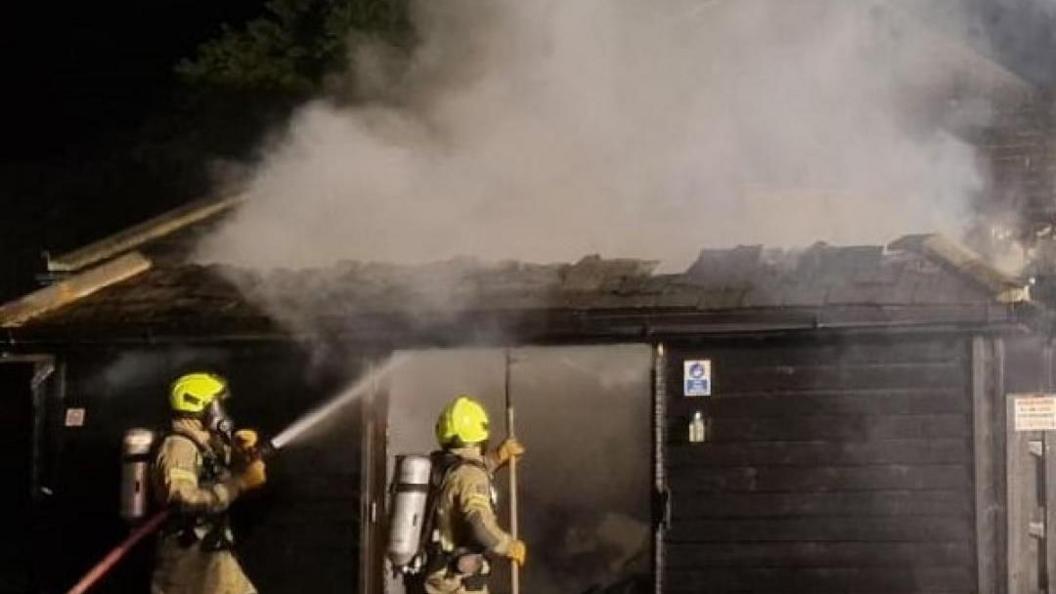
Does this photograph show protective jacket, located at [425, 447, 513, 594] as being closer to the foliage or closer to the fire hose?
the fire hose

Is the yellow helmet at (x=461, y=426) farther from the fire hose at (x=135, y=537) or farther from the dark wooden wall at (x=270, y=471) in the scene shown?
the dark wooden wall at (x=270, y=471)

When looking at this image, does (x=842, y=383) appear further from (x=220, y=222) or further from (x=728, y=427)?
(x=220, y=222)

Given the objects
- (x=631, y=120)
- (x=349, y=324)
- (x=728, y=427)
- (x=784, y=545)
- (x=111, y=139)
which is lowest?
(x=784, y=545)

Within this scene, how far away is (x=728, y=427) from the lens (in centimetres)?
912

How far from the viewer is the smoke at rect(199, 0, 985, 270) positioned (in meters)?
10.5

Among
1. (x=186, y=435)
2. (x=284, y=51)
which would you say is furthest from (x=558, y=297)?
(x=284, y=51)

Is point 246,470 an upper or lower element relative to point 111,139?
lower

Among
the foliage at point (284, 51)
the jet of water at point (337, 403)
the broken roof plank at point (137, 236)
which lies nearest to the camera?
the jet of water at point (337, 403)

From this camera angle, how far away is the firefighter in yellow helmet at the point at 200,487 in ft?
28.7

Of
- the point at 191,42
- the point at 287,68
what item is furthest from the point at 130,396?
the point at 191,42

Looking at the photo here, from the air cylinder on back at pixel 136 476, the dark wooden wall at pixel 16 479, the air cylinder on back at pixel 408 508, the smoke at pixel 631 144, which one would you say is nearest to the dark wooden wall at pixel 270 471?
the dark wooden wall at pixel 16 479

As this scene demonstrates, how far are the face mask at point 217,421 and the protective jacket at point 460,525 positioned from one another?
5.34 ft

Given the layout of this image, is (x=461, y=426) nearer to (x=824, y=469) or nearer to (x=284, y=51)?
(x=824, y=469)

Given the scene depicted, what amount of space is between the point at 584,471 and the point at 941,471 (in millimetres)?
4164
